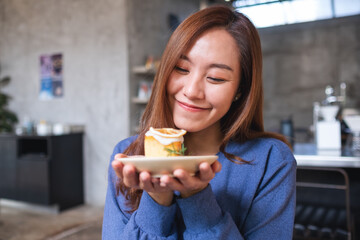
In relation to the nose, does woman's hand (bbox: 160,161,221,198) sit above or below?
below

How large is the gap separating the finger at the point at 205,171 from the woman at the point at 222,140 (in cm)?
14

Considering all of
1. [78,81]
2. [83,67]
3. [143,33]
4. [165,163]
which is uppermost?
[143,33]

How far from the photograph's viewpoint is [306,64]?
7.71 m

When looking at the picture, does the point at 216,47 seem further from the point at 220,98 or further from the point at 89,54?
the point at 89,54

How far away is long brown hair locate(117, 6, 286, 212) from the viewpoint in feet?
3.05

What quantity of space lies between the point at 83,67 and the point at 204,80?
3.96 m

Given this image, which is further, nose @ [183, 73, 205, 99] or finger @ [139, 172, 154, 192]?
nose @ [183, 73, 205, 99]

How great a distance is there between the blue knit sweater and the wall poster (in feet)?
13.3

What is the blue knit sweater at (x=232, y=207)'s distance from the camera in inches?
29.5

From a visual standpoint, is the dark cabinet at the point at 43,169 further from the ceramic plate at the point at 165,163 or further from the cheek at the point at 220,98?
the ceramic plate at the point at 165,163

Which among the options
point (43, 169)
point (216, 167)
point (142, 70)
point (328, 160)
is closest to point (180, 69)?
point (216, 167)

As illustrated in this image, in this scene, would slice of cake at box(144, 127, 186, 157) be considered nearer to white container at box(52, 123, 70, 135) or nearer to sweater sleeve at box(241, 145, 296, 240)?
sweater sleeve at box(241, 145, 296, 240)

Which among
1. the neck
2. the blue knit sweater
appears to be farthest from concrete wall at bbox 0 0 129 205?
the blue knit sweater

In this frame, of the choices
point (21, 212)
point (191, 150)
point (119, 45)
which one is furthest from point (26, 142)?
point (191, 150)
